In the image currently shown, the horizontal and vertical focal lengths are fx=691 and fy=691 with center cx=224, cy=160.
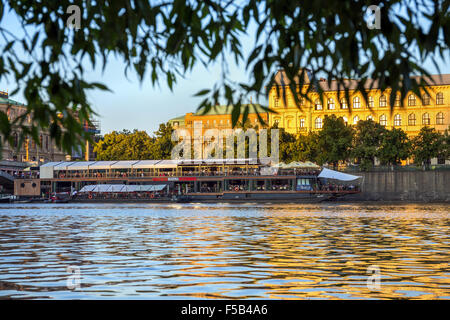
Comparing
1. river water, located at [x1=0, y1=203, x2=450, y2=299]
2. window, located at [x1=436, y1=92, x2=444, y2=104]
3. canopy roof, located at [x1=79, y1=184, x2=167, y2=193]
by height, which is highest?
window, located at [x1=436, y1=92, x2=444, y2=104]

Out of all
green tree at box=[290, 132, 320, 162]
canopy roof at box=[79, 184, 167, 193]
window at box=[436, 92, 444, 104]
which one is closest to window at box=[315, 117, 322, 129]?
green tree at box=[290, 132, 320, 162]

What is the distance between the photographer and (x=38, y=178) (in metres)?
128

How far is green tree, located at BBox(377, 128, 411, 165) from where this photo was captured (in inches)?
4250

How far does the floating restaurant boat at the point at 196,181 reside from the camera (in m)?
104

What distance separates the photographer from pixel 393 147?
4252 inches

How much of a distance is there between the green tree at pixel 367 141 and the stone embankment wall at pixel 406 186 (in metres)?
2.35

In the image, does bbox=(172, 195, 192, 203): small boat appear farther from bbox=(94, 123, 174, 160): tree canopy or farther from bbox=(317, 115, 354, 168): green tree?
bbox=(94, 123, 174, 160): tree canopy

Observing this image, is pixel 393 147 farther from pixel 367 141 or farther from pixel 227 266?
pixel 227 266

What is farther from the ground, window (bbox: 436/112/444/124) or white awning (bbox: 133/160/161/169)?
window (bbox: 436/112/444/124)

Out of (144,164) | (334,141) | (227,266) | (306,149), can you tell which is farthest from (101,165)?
(227,266)

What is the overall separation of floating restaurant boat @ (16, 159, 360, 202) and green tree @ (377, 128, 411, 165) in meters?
6.42

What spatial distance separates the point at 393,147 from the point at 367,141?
4.62m

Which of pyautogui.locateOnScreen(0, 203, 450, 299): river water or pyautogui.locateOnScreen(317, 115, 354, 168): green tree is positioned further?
pyautogui.locateOnScreen(317, 115, 354, 168): green tree

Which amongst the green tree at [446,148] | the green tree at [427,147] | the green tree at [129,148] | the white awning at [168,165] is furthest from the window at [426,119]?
the green tree at [129,148]
